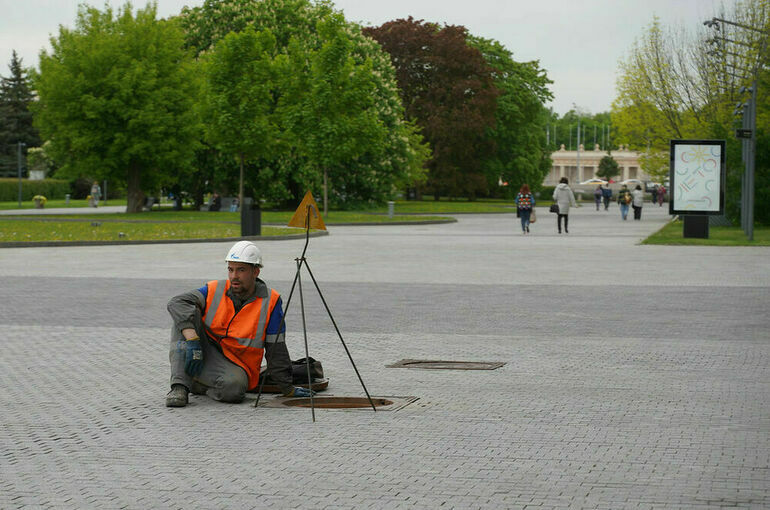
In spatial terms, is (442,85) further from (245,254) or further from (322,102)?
(245,254)

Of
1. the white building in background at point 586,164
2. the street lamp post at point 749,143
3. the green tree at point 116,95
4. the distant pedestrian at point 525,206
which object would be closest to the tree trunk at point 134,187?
the green tree at point 116,95

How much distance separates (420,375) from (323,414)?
1.63 metres

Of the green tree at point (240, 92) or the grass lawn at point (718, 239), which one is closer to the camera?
the grass lawn at point (718, 239)

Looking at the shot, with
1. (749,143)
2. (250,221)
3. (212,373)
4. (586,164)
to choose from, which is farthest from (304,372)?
(586,164)

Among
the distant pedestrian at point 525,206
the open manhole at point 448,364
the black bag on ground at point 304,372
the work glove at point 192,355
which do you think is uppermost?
the distant pedestrian at point 525,206

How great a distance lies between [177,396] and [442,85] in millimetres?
71015

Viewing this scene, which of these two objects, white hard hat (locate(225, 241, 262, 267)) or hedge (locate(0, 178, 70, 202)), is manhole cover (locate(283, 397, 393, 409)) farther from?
hedge (locate(0, 178, 70, 202))

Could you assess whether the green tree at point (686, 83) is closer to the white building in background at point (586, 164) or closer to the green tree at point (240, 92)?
the green tree at point (240, 92)

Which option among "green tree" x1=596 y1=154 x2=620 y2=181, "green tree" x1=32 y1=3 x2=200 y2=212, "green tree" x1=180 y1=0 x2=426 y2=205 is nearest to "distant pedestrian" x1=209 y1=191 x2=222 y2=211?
Answer: "green tree" x1=180 y1=0 x2=426 y2=205

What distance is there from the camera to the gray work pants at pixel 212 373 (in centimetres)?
780

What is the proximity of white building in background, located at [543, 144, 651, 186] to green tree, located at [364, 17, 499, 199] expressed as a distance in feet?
256

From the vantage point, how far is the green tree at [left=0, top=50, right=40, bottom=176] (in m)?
93.2

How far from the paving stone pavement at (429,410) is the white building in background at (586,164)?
468 ft

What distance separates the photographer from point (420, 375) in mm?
8969
